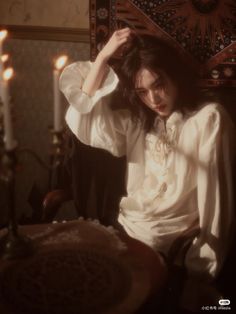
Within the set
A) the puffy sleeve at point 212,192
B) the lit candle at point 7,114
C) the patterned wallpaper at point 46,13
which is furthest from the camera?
the patterned wallpaper at point 46,13

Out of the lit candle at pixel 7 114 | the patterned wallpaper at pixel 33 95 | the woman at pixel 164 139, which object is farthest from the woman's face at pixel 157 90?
the lit candle at pixel 7 114

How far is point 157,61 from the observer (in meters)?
1.50

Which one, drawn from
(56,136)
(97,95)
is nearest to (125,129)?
(97,95)

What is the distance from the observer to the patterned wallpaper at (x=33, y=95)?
1827mm

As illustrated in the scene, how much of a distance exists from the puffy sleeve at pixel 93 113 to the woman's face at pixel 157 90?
3.8 inches

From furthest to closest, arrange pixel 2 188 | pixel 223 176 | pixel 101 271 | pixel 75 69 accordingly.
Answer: pixel 2 188 < pixel 75 69 < pixel 223 176 < pixel 101 271

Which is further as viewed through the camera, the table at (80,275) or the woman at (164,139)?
the woman at (164,139)

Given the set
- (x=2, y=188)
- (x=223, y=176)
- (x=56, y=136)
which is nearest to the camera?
(x=56, y=136)

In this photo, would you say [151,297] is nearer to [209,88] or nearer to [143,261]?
[143,261]

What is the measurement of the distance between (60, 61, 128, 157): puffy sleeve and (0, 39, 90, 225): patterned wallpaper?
0.26 meters

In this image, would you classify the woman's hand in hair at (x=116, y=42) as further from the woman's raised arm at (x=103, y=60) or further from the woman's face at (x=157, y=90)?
the woman's face at (x=157, y=90)

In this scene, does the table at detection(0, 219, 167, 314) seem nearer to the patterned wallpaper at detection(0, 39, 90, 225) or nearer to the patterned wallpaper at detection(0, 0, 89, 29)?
the patterned wallpaper at detection(0, 39, 90, 225)

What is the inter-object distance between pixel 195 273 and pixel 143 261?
0.37m

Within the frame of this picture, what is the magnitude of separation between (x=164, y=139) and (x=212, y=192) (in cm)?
26
